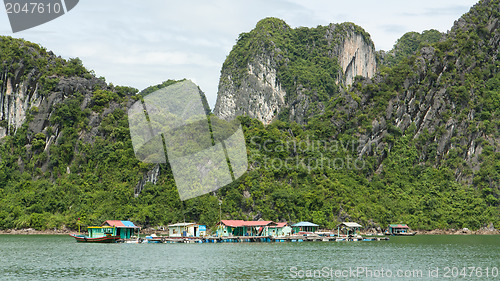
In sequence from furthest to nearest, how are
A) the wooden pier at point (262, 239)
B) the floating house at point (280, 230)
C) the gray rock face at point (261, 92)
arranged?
the gray rock face at point (261, 92) → the floating house at point (280, 230) → the wooden pier at point (262, 239)

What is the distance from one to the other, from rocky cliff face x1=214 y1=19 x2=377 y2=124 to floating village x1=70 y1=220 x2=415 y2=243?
156ft

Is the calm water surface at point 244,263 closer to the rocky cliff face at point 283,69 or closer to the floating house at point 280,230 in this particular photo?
the floating house at point 280,230

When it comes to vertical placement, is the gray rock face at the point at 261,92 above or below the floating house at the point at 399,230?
above

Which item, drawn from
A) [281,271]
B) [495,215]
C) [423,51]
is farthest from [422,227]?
[281,271]

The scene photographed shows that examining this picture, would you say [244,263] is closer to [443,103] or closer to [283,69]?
[443,103]

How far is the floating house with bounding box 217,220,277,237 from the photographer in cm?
6109

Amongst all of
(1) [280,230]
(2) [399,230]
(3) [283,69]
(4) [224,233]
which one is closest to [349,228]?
(1) [280,230]

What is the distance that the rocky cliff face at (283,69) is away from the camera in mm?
115500

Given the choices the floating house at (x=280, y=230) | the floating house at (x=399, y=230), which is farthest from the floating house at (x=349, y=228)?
the floating house at (x=399, y=230)

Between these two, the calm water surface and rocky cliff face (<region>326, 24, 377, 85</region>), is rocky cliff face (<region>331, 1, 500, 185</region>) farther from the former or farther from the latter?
the calm water surface

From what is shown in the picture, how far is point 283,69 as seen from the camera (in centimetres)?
11731

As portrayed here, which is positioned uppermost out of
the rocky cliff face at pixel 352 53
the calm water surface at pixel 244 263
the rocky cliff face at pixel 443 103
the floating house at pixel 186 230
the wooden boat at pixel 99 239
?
the rocky cliff face at pixel 352 53

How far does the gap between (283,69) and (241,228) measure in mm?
61104

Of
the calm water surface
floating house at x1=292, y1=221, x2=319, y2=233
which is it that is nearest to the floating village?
floating house at x1=292, y1=221, x2=319, y2=233
